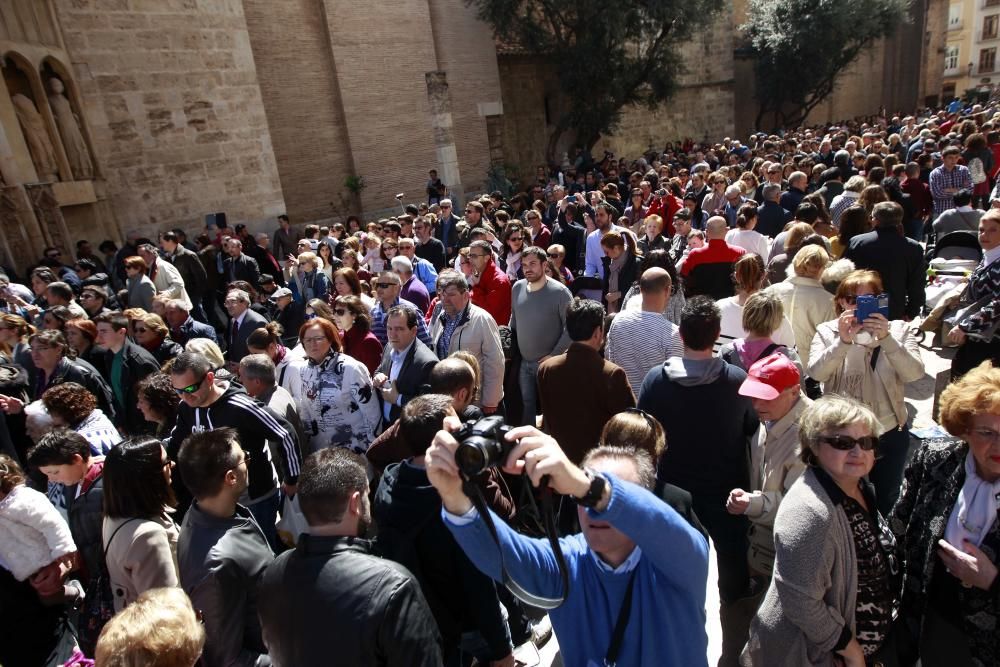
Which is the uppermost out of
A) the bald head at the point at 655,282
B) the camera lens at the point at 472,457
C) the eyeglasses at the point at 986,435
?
the camera lens at the point at 472,457

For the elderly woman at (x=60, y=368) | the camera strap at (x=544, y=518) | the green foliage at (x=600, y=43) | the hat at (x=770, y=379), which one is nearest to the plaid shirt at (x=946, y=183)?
the hat at (x=770, y=379)

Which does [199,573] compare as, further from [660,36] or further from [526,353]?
[660,36]

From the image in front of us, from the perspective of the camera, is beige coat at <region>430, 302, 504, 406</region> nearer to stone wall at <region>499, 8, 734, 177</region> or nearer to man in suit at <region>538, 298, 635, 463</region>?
man in suit at <region>538, 298, 635, 463</region>

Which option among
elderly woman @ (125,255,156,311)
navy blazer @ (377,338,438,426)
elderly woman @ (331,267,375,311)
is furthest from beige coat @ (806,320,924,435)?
elderly woman @ (125,255,156,311)

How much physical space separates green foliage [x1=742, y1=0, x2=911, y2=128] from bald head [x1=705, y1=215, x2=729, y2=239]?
24.9 meters

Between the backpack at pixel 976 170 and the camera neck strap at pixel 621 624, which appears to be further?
the backpack at pixel 976 170

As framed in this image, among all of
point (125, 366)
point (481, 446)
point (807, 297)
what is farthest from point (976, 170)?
point (125, 366)

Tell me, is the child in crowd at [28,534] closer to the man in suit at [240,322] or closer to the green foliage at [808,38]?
the man in suit at [240,322]

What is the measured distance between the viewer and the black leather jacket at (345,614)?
1.77m

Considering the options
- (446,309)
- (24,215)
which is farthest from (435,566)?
(24,215)

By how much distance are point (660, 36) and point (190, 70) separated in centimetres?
1406

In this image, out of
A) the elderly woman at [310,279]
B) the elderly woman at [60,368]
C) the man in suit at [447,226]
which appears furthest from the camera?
the man in suit at [447,226]

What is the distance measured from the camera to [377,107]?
51.4 feet

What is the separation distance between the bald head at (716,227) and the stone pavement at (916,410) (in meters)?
1.87
